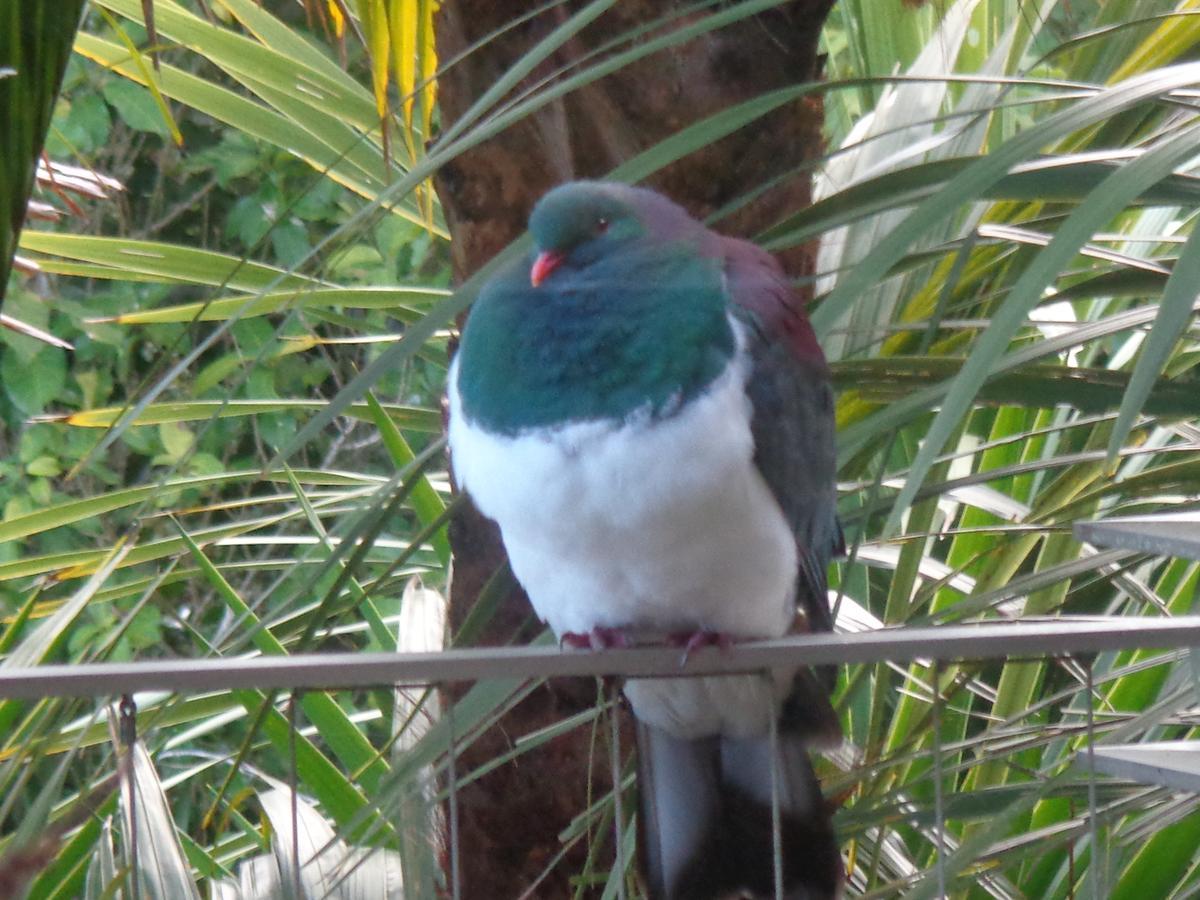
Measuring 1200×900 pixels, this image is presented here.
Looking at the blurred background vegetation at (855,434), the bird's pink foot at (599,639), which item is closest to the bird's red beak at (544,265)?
the blurred background vegetation at (855,434)

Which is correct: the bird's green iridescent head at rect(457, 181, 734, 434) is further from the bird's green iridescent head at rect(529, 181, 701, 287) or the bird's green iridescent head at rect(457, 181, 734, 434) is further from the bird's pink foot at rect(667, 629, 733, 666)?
the bird's pink foot at rect(667, 629, 733, 666)

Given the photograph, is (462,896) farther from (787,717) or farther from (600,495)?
(600,495)

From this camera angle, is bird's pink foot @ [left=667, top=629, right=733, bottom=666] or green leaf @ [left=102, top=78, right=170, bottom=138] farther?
green leaf @ [left=102, top=78, right=170, bottom=138]

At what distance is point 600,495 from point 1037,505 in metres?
0.59

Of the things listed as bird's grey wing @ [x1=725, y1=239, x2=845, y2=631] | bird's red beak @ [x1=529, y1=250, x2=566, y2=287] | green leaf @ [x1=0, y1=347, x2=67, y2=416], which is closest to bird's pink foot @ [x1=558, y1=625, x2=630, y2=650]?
bird's grey wing @ [x1=725, y1=239, x2=845, y2=631]

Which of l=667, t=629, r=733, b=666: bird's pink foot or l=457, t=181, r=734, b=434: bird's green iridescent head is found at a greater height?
l=457, t=181, r=734, b=434: bird's green iridescent head

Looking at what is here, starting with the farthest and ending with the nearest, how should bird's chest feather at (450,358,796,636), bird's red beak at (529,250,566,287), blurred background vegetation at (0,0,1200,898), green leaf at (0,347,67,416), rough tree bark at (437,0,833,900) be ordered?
green leaf at (0,347,67,416)
rough tree bark at (437,0,833,900)
bird's red beak at (529,250,566,287)
bird's chest feather at (450,358,796,636)
blurred background vegetation at (0,0,1200,898)

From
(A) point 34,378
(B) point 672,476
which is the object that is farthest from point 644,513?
(A) point 34,378

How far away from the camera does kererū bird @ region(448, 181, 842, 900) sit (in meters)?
0.98

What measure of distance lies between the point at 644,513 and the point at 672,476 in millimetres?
34

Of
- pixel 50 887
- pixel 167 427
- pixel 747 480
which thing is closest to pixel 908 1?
pixel 747 480

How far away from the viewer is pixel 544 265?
3.60 ft

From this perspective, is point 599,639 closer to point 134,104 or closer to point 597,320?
point 597,320

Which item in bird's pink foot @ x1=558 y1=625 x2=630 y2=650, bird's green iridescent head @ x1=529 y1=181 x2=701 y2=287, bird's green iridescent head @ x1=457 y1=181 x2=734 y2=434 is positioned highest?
bird's green iridescent head @ x1=529 y1=181 x2=701 y2=287
